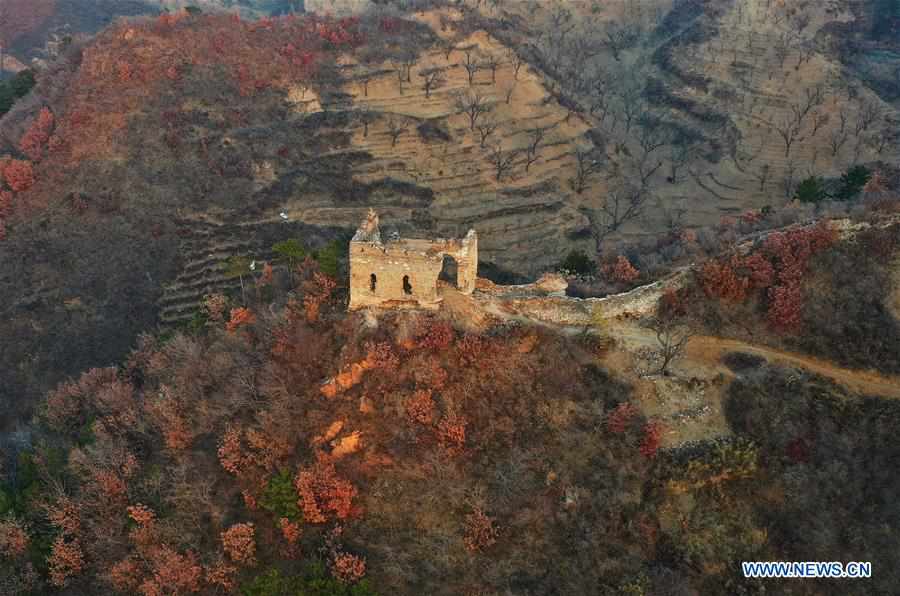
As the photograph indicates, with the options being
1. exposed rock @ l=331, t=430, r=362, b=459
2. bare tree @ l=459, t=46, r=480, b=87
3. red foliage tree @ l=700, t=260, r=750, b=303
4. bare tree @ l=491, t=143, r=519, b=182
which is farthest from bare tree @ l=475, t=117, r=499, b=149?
exposed rock @ l=331, t=430, r=362, b=459

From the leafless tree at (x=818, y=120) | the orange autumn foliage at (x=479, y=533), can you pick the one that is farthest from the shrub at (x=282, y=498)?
the leafless tree at (x=818, y=120)

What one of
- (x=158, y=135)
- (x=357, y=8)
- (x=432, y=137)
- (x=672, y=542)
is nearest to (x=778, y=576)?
(x=672, y=542)

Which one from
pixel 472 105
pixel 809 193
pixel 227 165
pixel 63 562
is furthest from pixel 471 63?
pixel 63 562

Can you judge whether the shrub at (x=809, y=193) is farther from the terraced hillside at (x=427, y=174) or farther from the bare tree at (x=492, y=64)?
the bare tree at (x=492, y=64)

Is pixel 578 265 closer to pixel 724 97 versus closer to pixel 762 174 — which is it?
pixel 762 174

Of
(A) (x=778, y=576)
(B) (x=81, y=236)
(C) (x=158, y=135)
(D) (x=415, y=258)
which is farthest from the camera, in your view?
(C) (x=158, y=135)

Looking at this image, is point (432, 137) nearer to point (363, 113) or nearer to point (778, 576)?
point (363, 113)
